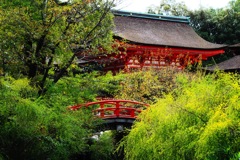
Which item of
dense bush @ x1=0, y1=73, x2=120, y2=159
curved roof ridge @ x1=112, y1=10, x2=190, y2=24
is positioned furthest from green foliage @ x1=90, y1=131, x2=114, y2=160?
curved roof ridge @ x1=112, y1=10, x2=190, y2=24

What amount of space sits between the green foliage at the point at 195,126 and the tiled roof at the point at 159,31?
10.4 m

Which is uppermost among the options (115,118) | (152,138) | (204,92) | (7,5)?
(7,5)

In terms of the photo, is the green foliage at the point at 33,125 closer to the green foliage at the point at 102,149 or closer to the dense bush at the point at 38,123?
the dense bush at the point at 38,123

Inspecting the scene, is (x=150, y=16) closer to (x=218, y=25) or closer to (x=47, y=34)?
(x=218, y=25)

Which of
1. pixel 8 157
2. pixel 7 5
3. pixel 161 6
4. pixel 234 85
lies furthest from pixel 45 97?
pixel 161 6

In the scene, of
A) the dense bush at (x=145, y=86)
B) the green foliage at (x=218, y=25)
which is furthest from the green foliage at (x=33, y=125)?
the green foliage at (x=218, y=25)

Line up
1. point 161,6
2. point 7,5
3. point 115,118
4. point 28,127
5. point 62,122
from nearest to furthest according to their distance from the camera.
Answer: point 28,127
point 62,122
point 7,5
point 115,118
point 161,6

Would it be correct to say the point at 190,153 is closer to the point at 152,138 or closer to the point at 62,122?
the point at 152,138

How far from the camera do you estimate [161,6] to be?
133 ft

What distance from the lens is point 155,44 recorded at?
760 inches

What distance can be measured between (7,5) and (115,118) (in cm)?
A: 410

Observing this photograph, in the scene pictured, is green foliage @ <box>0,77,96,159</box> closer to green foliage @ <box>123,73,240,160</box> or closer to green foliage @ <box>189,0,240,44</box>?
green foliage @ <box>123,73,240,160</box>

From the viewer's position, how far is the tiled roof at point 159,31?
2066 cm

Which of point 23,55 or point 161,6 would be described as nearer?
point 23,55
